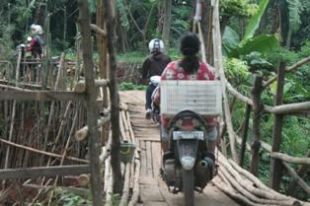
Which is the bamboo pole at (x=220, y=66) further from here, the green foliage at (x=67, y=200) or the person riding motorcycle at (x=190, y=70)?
the green foliage at (x=67, y=200)

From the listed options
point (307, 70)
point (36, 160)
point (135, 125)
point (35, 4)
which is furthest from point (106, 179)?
point (35, 4)

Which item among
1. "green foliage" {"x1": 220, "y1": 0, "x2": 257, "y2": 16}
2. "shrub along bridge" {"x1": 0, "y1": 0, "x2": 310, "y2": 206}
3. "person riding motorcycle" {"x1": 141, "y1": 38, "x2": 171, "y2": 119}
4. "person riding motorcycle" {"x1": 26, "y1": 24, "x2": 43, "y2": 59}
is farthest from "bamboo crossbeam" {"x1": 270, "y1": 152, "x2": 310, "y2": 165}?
"person riding motorcycle" {"x1": 26, "y1": 24, "x2": 43, "y2": 59}

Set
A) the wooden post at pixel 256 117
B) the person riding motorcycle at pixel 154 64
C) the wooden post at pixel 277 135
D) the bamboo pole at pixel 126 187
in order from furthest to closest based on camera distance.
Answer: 1. the person riding motorcycle at pixel 154 64
2. the wooden post at pixel 256 117
3. the wooden post at pixel 277 135
4. the bamboo pole at pixel 126 187

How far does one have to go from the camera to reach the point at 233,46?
10.9 m

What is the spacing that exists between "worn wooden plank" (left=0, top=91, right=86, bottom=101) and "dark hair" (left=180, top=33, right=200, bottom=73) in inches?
60.4

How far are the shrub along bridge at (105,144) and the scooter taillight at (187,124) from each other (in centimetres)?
50

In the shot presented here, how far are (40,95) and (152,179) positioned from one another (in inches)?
99.6

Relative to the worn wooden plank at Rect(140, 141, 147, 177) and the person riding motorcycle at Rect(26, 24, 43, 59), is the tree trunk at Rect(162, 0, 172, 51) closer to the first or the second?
the person riding motorcycle at Rect(26, 24, 43, 59)

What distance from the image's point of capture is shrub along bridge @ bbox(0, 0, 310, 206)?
362cm

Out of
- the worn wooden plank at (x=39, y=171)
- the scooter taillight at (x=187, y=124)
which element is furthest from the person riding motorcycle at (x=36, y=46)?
the worn wooden plank at (x=39, y=171)

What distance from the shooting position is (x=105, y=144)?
626 cm

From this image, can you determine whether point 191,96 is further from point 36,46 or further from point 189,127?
point 36,46

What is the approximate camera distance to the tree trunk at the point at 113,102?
14.3 ft

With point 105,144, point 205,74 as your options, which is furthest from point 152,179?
point 205,74
